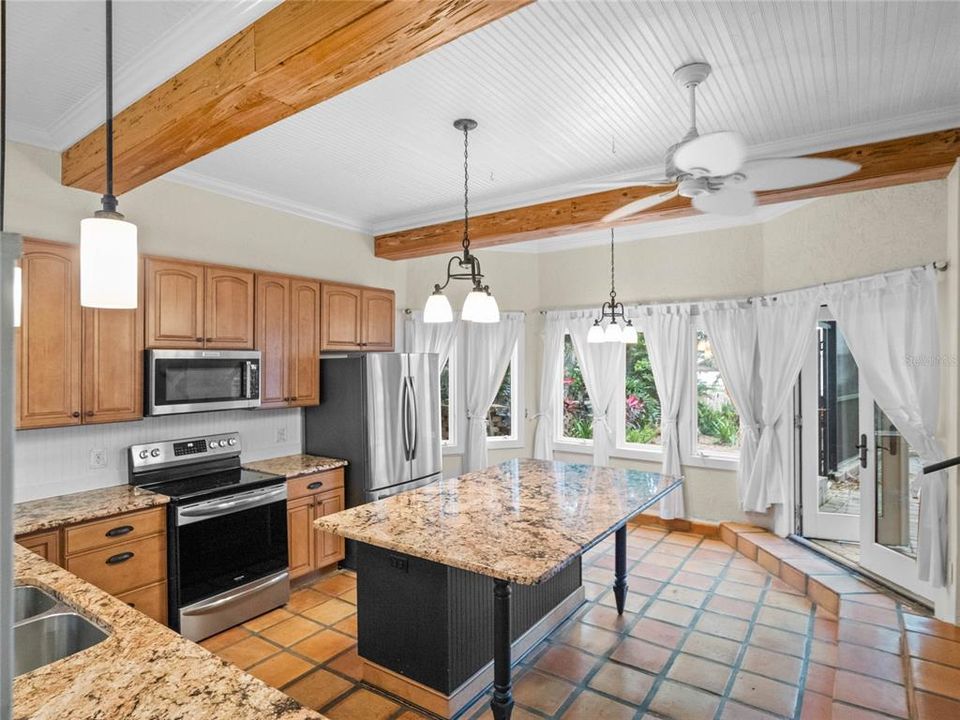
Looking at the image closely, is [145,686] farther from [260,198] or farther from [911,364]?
[911,364]

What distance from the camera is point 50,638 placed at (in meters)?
1.57

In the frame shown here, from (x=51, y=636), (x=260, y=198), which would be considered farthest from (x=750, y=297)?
(x=51, y=636)

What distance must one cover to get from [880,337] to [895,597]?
1.65m

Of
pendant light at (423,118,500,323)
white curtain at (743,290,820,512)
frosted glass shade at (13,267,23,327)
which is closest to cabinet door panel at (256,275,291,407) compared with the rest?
pendant light at (423,118,500,323)

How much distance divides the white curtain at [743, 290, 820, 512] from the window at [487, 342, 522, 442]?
236cm

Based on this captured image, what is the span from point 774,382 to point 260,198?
14.4 ft

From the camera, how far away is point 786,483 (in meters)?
4.37

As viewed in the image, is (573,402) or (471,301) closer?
(471,301)

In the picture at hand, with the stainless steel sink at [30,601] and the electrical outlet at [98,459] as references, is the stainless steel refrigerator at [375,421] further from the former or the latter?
the stainless steel sink at [30,601]

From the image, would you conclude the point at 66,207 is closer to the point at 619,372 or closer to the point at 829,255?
the point at 619,372

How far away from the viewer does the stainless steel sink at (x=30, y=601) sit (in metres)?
1.71

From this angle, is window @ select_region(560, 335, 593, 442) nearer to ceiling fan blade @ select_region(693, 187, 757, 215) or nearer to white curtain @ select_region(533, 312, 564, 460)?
white curtain @ select_region(533, 312, 564, 460)

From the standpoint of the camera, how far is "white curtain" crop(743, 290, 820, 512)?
13.9ft

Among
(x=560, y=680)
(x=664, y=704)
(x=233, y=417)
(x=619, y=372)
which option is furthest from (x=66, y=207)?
(x=619, y=372)
